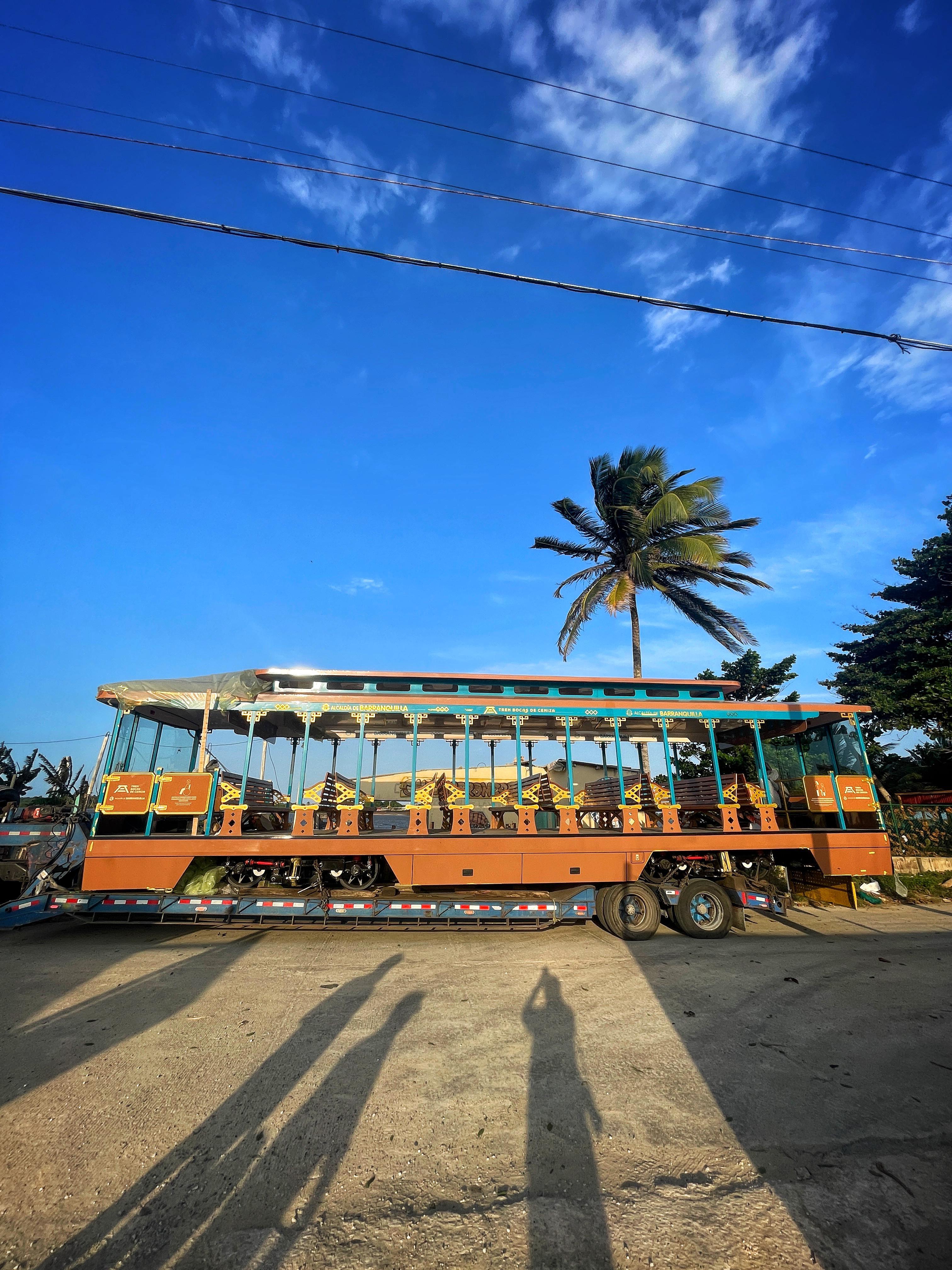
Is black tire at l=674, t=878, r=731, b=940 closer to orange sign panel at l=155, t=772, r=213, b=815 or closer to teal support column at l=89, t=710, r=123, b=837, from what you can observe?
orange sign panel at l=155, t=772, r=213, b=815

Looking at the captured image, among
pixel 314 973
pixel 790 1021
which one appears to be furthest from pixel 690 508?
pixel 314 973

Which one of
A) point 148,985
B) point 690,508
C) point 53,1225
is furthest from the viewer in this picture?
point 690,508

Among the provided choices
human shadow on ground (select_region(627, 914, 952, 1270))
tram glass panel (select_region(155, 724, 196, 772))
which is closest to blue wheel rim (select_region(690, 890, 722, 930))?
human shadow on ground (select_region(627, 914, 952, 1270))

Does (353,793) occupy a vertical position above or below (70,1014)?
above

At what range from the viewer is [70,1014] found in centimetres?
587

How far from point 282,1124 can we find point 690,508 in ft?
55.6

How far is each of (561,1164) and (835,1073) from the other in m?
2.73

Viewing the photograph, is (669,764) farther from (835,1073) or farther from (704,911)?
(835,1073)

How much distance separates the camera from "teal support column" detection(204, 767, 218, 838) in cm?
896

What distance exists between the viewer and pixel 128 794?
8984 millimetres

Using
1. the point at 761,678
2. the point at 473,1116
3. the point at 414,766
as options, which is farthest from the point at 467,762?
the point at 761,678

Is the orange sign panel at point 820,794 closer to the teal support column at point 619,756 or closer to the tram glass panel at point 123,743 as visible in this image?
the teal support column at point 619,756

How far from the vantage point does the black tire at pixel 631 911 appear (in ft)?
30.0

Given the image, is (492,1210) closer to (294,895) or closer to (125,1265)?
(125,1265)
